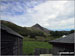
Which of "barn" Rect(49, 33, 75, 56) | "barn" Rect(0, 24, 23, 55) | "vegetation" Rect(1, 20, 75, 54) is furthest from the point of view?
"vegetation" Rect(1, 20, 75, 54)

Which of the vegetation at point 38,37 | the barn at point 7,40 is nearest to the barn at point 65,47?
the vegetation at point 38,37

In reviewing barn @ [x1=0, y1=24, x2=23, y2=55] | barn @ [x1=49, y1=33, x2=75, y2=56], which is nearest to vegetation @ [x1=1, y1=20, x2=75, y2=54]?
barn @ [x1=0, y1=24, x2=23, y2=55]

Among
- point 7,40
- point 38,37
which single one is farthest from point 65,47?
point 7,40

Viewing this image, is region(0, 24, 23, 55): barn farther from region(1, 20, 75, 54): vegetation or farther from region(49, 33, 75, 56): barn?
region(49, 33, 75, 56): barn

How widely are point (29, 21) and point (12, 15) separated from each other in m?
0.51

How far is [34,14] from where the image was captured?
10.6 ft

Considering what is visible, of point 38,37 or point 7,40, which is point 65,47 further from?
point 7,40

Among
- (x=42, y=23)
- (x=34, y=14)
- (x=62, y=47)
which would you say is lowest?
(x=62, y=47)

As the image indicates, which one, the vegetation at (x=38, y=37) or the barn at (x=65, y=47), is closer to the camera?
the barn at (x=65, y=47)

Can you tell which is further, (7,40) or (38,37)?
(38,37)

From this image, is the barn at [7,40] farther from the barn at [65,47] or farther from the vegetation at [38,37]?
the barn at [65,47]

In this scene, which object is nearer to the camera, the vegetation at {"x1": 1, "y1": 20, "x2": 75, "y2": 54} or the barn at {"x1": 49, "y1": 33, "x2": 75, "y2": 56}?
the barn at {"x1": 49, "y1": 33, "x2": 75, "y2": 56}

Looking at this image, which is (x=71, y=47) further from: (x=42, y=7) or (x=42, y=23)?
(x=42, y=7)

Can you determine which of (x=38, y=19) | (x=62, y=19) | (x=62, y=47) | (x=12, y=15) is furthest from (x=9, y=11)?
(x=62, y=47)
